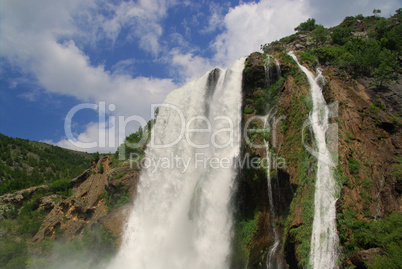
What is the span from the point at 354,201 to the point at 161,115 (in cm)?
2301

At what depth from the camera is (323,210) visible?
1305 centimetres

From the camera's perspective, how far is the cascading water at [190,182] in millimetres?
19266

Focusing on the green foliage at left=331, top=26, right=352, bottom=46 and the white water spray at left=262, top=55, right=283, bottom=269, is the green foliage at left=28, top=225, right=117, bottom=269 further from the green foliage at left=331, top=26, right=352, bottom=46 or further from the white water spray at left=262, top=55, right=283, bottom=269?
the green foliage at left=331, top=26, right=352, bottom=46

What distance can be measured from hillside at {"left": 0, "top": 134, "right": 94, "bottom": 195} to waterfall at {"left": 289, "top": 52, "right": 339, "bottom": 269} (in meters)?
67.1

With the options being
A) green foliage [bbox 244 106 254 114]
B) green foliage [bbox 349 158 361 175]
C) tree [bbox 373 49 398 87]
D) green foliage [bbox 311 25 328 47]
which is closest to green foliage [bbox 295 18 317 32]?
green foliage [bbox 311 25 328 47]

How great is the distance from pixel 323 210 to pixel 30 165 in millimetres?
100248

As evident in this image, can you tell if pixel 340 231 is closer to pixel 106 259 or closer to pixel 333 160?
pixel 333 160

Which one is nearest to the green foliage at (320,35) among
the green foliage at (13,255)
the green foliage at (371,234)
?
the green foliage at (371,234)

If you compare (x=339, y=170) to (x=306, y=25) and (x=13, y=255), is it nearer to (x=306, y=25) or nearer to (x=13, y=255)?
(x=13, y=255)

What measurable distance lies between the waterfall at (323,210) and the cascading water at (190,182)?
7354 mm

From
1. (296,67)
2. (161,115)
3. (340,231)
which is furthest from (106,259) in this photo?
(296,67)

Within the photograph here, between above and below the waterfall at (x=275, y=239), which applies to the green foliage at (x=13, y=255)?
below

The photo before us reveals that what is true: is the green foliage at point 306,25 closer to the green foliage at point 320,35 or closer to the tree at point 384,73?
the green foliage at point 320,35

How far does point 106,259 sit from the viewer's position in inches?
925
